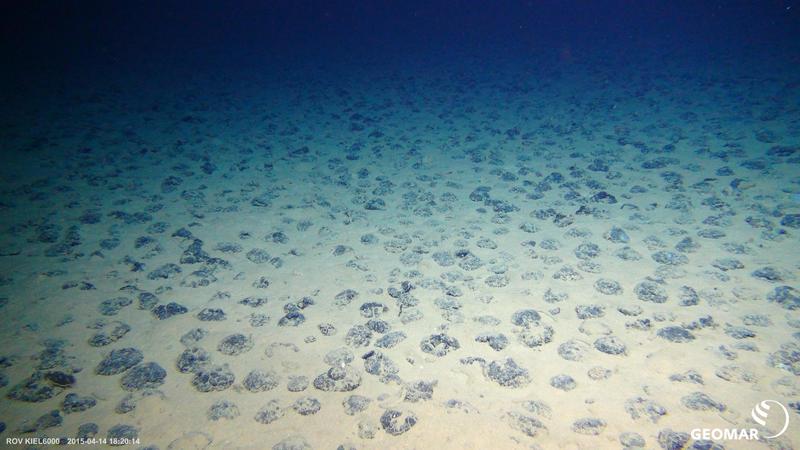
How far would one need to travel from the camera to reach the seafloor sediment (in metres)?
2.93

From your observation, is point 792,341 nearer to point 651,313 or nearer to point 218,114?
point 651,313

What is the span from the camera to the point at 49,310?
3.90 metres

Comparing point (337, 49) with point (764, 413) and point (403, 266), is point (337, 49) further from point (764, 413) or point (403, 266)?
point (764, 413)

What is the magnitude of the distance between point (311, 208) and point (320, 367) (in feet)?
10.3

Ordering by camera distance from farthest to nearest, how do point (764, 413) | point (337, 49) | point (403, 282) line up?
1. point (337, 49)
2. point (403, 282)
3. point (764, 413)

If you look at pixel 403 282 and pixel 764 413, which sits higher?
pixel 764 413

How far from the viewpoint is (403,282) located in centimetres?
435

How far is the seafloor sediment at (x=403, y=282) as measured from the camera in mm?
2928

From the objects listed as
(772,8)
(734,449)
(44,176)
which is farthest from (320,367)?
(772,8)

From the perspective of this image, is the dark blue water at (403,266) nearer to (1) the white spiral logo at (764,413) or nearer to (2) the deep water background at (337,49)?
(1) the white spiral logo at (764,413)

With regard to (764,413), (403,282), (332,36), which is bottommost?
(403,282)

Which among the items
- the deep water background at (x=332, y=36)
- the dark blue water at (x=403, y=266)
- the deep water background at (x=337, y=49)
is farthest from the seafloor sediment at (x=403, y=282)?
the deep water background at (x=332, y=36)

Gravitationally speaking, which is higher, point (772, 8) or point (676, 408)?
point (772, 8)

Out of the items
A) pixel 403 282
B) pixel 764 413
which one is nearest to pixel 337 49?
pixel 403 282
